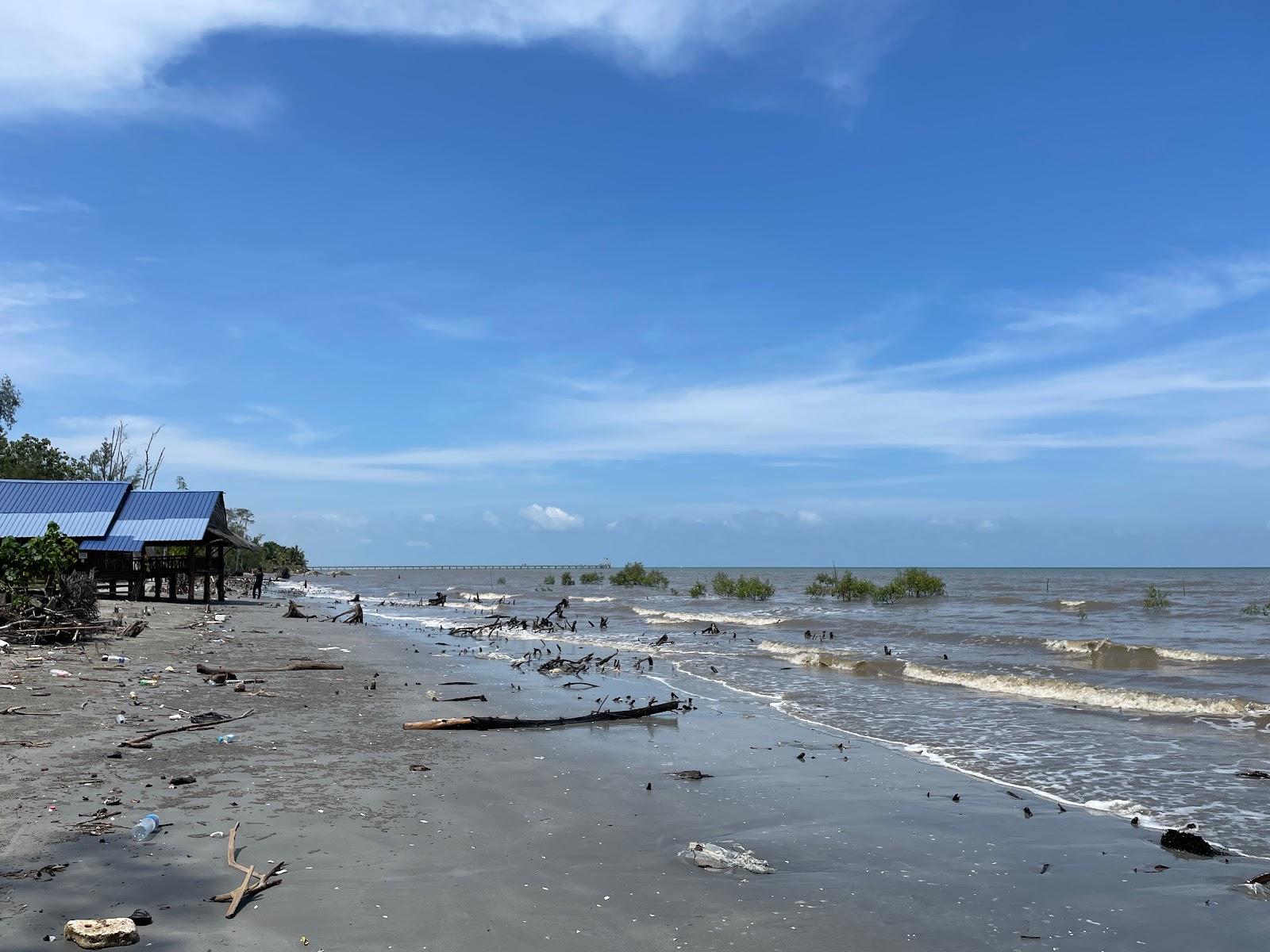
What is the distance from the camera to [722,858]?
6934 mm

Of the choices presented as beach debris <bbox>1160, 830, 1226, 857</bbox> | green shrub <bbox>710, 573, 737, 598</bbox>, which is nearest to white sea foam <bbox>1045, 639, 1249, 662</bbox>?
beach debris <bbox>1160, 830, 1226, 857</bbox>

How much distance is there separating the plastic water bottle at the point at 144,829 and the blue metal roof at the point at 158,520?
31160 mm

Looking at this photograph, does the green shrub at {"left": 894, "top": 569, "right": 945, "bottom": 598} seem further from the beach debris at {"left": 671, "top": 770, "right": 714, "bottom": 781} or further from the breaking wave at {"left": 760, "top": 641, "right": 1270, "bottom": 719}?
the beach debris at {"left": 671, "top": 770, "right": 714, "bottom": 781}

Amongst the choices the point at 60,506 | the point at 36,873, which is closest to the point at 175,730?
the point at 36,873

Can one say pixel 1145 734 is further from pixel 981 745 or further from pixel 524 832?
pixel 524 832

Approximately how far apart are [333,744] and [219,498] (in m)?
30.2

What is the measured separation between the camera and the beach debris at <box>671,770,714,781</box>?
9.93 meters

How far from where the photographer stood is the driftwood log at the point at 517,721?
12.2 metres

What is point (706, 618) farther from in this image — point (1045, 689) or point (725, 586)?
point (1045, 689)

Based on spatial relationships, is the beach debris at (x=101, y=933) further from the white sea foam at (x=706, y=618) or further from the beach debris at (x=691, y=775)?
the white sea foam at (x=706, y=618)

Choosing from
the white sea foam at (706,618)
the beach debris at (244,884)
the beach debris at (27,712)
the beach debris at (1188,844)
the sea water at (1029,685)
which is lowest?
the white sea foam at (706,618)

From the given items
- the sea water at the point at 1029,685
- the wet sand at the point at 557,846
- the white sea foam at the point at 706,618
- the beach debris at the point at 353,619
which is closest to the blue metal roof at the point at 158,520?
the beach debris at the point at 353,619

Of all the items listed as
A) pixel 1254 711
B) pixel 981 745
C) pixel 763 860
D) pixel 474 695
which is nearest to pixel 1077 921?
pixel 763 860

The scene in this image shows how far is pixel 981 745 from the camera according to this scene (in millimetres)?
12539
